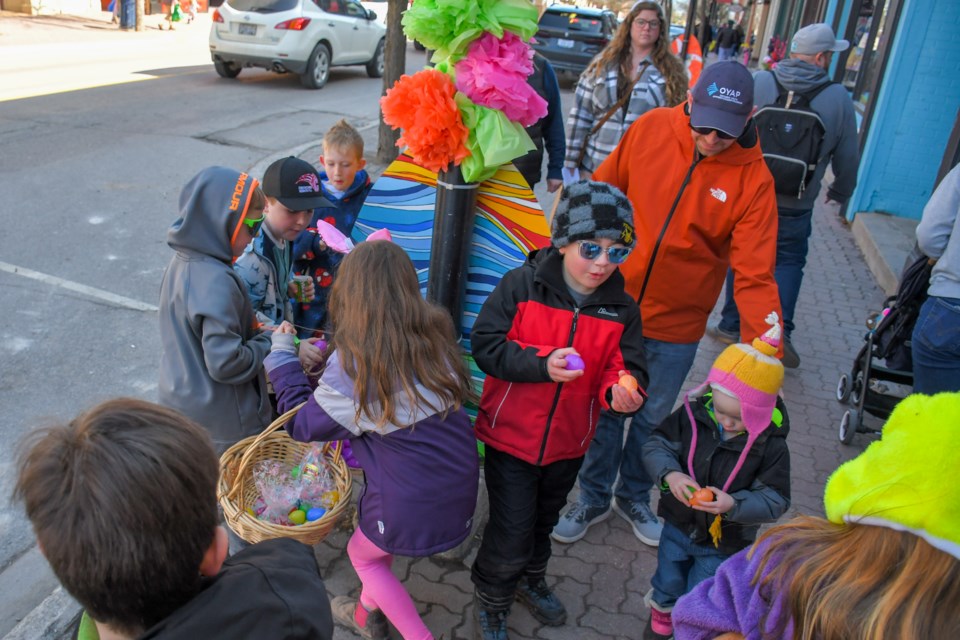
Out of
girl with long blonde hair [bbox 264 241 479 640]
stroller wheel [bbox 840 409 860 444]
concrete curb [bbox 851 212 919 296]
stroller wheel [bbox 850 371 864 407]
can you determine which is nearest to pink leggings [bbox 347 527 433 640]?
girl with long blonde hair [bbox 264 241 479 640]

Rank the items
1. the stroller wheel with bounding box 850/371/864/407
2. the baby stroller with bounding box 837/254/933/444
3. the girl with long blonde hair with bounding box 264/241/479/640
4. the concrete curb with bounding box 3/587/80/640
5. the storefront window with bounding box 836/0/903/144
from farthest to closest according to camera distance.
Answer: the storefront window with bounding box 836/0/903/144
the stroller wheel with bounding box 850/371/864/407
the baby stroller with bounding box 837/254/933/444
the concrete curb with bounding box 3/587/80/640
the girl with long blonde hair with bounding box 264/241/479/640

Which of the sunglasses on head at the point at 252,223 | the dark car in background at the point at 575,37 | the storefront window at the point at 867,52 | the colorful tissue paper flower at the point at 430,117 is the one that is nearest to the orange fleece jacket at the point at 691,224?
the colorful tissue paper flower at the point at 430,117

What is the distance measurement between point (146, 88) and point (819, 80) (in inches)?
454

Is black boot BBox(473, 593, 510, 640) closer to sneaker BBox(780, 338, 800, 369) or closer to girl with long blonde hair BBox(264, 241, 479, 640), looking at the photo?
girl with long blonde hair BBox(264, 241, 479, 640)

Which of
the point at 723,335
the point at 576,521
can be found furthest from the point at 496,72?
the point at 723,335

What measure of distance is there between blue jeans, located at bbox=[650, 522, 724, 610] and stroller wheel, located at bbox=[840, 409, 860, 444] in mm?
2143

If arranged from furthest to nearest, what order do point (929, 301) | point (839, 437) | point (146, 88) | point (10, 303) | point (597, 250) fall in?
point (146, 88)
point (10, 303)
point (839, 437)
point (929, 301)
point (597, 250)

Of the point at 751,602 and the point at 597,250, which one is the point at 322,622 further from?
the point at 597,250

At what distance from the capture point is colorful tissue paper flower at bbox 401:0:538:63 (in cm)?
258

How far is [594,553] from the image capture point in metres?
3.29

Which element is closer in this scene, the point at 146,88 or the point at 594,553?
the point at 594,553

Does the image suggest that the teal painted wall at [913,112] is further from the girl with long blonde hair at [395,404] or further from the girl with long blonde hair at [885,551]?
the girl with long blonde hair at [885,551]

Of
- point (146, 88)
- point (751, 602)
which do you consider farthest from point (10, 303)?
point (146, 88)

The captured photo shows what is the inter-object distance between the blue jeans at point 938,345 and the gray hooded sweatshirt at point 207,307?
2.89m
